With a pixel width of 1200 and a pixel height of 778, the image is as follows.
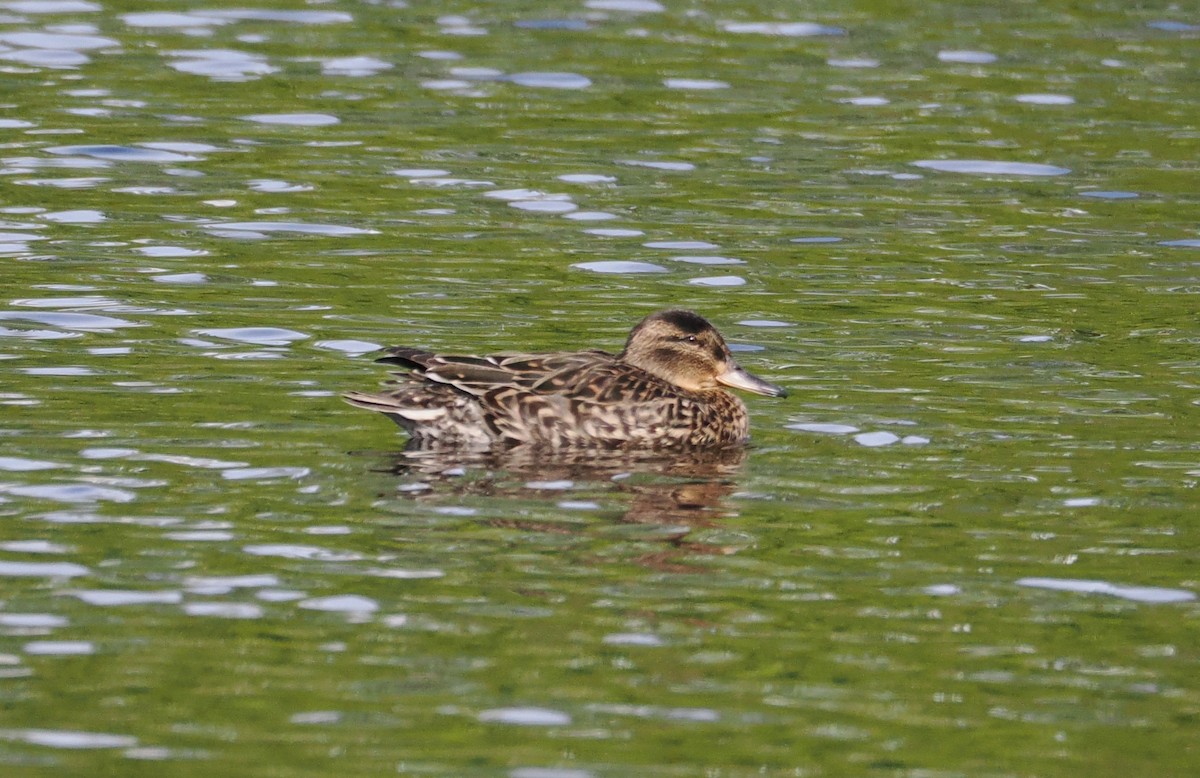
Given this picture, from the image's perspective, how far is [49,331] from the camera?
13078 mm

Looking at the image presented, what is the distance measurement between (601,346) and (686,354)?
4.98 ft

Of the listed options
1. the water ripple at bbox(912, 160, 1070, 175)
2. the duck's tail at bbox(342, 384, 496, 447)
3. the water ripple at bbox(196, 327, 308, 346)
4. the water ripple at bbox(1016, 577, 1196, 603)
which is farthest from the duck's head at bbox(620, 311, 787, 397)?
the water ripple at bbox(912, 160, 1070, 175)

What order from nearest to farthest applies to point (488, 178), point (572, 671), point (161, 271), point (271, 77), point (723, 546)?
point (572, 671) < point (723, 546) < point (161, 271) < point (488, 178) < point (271, 77)

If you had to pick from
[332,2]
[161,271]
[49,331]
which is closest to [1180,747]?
[49,331]

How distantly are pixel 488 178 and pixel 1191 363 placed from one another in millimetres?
6548

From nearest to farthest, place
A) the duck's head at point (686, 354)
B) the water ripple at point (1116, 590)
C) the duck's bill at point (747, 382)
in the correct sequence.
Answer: the water ripple at point (1116, 590), the duck's bill at point (747, 382), the duck's head at point (686, 354)

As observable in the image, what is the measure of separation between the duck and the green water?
0.36 metres

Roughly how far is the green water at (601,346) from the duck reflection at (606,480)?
46 millimetres

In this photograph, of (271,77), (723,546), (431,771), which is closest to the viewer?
(431,771)

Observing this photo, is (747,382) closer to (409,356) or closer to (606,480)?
(606,480)

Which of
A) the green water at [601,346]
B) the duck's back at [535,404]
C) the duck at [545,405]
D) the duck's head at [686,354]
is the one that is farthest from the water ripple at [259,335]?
the duck's head at [686,354]

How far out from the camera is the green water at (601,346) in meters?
7.59

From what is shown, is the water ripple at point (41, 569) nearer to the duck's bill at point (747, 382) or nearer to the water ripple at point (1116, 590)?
the water ripple at point (1116, 590)

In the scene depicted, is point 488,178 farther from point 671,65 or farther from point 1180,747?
point 1180,747
